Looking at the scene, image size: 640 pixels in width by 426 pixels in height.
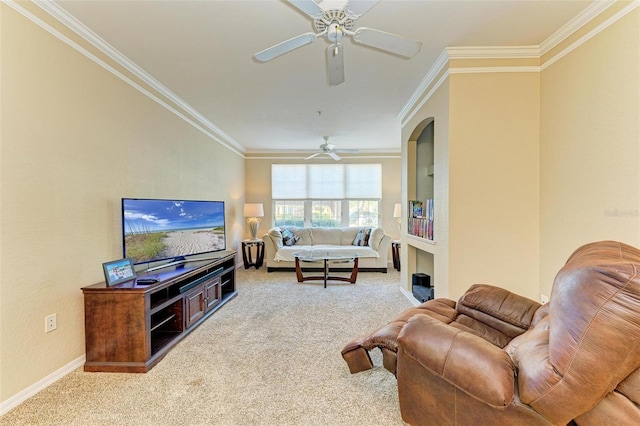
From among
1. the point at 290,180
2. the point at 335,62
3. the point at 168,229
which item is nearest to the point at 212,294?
the point at 168,229

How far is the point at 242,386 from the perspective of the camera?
78.3 inches

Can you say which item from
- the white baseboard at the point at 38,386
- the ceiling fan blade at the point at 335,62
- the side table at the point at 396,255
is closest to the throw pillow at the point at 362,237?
the side table at the point at 396,255

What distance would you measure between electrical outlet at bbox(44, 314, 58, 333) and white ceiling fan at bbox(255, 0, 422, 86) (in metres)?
2.27

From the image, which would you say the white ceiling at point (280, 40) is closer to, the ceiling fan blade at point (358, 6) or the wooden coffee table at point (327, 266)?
the ceiling fan blade at point (358, 6)

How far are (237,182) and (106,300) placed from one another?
4263 millimetres

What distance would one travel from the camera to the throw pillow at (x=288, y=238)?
6.00m

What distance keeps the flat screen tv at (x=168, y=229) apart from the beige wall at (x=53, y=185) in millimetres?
182

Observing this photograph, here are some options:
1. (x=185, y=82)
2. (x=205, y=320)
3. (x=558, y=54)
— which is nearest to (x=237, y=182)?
(x=185, y=82)

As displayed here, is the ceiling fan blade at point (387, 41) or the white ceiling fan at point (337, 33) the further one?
the ceiling fan blade at point (387, 41)

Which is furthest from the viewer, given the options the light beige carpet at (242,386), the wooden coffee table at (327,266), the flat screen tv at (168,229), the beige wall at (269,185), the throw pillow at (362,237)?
the beige wall at (269,185)

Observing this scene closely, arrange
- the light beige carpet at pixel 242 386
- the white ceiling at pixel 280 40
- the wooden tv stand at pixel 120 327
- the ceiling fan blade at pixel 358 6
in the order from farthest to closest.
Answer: the wooden tv stand at pixel 120 327 → the white ceiling at pixel 280 40 → the light beige carpet at pixel 242 386 → the ceiling fan blade at pixel 358 6

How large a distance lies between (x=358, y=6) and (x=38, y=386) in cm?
308

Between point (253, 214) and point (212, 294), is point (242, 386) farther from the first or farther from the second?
point (253, 214)

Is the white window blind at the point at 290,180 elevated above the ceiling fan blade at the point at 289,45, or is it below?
below
